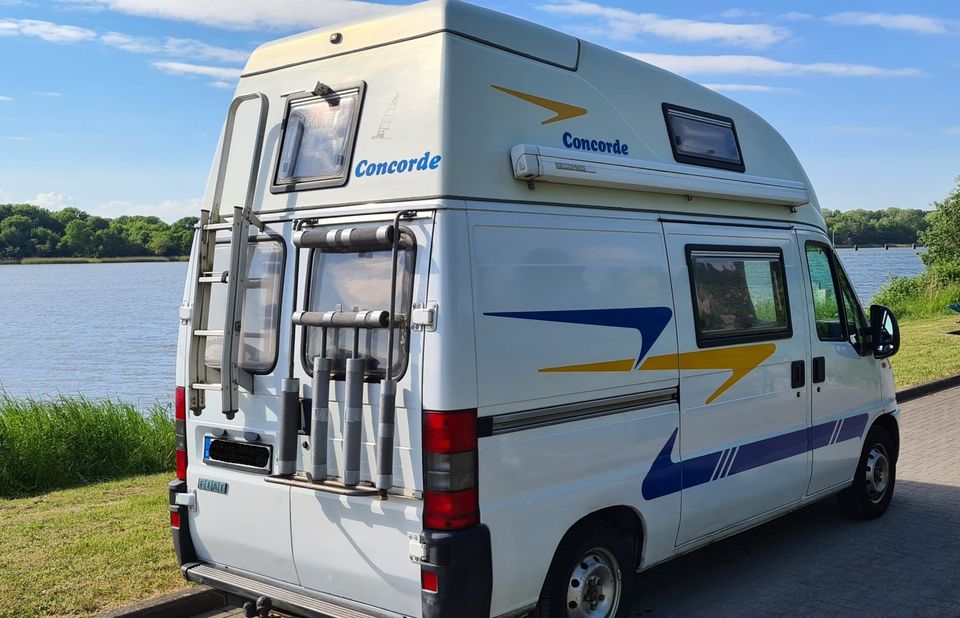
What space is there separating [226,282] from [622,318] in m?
2.02

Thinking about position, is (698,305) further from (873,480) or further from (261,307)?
(873,480)

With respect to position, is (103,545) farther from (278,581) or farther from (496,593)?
(496,593)

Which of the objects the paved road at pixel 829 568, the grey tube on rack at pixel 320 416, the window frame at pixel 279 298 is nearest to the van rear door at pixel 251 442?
the window frame at pixel 279 298

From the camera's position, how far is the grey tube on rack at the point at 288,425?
420 cm

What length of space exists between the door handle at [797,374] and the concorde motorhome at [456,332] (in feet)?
1.76

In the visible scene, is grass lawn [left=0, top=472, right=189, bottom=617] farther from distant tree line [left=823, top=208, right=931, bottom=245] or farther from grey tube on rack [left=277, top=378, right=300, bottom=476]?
distant tree line [left=823, top=208, right=931, bottom=245]

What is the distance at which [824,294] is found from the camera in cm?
650

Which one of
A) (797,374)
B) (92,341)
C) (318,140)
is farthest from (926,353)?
(92,341)

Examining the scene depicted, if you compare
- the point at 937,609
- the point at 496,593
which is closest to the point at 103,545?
the point at 496,593

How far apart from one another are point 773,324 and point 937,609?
188 cm

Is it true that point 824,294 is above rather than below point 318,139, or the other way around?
below

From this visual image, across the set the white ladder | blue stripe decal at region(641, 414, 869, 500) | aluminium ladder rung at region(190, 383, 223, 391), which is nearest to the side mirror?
blue stripe decal at region(641, 414, 869, 500)

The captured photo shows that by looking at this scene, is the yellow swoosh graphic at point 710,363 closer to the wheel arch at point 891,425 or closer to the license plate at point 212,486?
the license plate at point 212,486

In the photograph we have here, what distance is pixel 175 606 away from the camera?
5078 mm
